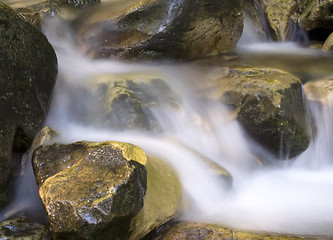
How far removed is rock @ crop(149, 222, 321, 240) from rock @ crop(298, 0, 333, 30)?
6.92 metres

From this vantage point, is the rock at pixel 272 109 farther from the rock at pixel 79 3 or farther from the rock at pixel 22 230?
the rock at pixel 79 3

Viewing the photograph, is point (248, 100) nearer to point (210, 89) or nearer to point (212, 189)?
point (210, 89)

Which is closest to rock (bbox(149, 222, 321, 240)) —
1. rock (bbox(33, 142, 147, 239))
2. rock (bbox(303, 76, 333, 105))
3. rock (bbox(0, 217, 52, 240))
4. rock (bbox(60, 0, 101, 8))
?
rock (bbox(33, 142, 147, 239))

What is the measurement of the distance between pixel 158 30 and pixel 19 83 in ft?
9.22

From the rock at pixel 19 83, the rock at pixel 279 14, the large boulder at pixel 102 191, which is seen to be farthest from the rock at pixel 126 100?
the rock at pixel 279 14

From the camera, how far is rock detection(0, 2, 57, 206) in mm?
3426

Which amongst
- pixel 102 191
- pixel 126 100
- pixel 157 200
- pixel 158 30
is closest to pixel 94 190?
pixel 102 191

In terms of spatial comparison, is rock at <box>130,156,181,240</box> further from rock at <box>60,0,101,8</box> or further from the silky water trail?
rock at <box>60,0,101,8</box>

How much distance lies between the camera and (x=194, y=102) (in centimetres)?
510

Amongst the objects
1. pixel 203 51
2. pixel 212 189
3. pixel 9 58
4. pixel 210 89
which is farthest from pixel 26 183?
pixel 203 51

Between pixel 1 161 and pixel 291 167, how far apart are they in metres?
3.79

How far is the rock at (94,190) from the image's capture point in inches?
101

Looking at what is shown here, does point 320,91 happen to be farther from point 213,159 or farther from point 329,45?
point 329,45

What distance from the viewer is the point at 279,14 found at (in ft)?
29.6
